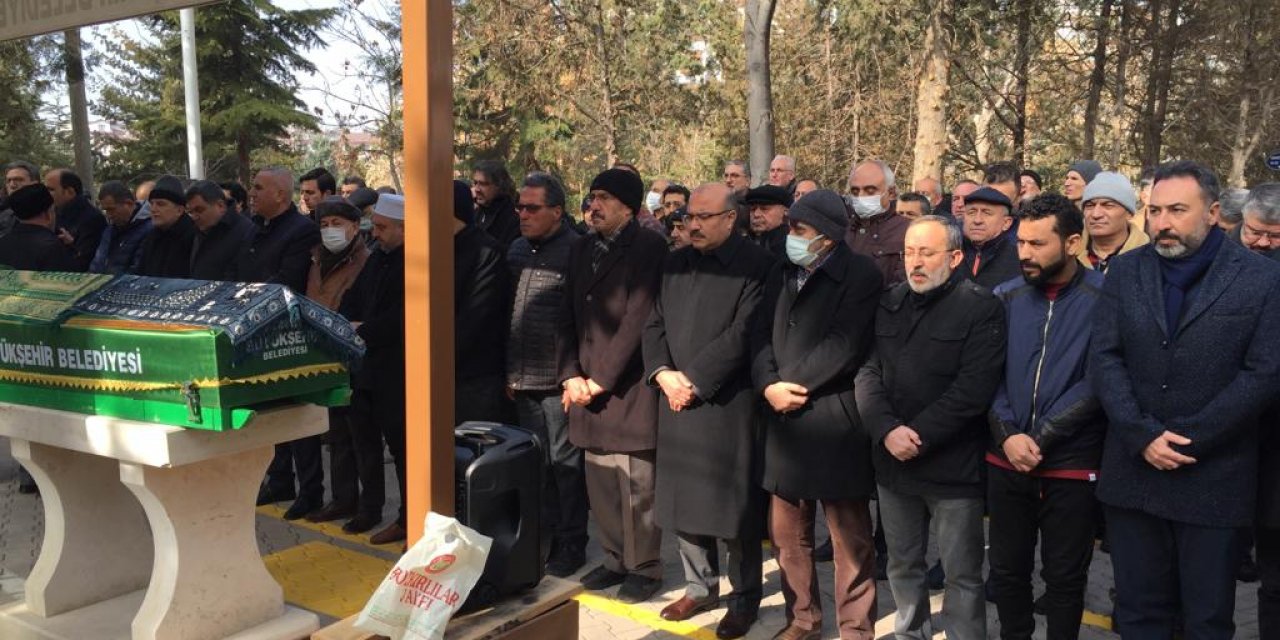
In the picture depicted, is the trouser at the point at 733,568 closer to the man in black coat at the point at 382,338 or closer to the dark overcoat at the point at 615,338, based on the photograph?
the dark overcoat at the point at 615,338

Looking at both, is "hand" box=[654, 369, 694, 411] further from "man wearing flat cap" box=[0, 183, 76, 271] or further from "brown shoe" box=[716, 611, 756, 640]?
"man wearing flat cap" box=[0, 183, 76, 271]

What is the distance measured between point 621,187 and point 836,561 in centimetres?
203

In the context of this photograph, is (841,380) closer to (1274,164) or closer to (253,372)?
(253,372)

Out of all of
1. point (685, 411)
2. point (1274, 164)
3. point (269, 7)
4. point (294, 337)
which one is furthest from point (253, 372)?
point (269, 7)

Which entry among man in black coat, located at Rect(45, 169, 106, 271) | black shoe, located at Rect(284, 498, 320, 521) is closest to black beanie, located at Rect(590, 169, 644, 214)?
black shoe, located at Rect(284, 498, 320, 521)

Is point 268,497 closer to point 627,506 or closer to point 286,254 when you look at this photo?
point 286,254

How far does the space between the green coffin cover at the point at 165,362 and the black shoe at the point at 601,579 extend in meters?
1.84

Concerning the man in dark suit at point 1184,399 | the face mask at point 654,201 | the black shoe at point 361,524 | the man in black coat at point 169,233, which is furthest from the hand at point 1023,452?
the face mask at point 654,201

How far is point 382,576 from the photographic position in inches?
201

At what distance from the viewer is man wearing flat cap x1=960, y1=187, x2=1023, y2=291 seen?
15.9 feet

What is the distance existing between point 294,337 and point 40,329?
1.08 meters

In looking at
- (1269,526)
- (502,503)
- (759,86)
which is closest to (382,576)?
(502,503)

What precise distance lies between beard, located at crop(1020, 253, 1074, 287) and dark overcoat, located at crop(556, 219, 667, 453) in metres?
1.77

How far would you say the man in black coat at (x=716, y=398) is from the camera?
14.0 feet
